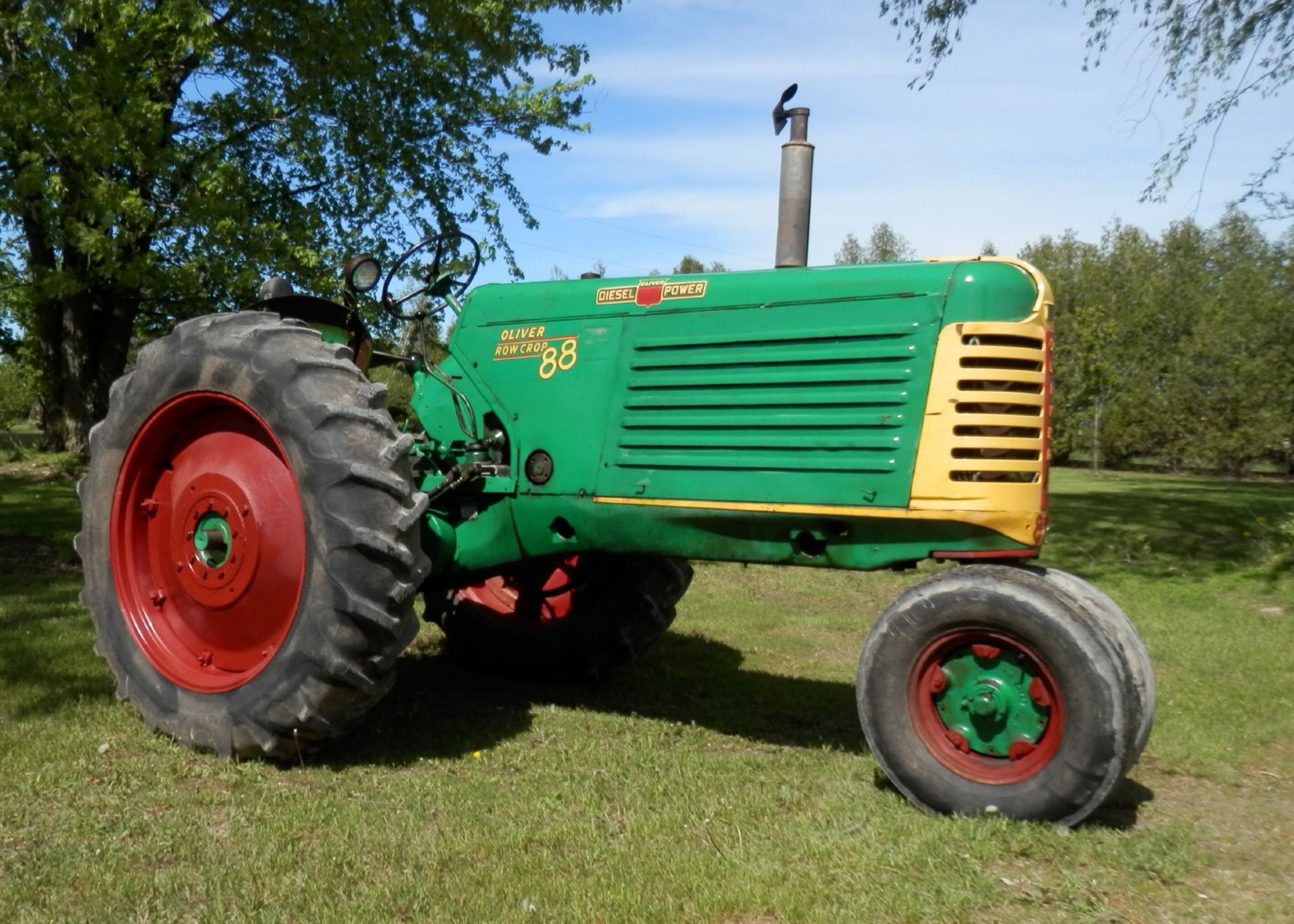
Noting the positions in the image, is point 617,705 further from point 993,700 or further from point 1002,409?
point 1002,409

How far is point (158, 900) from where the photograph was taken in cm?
327

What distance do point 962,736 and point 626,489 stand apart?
1556mm

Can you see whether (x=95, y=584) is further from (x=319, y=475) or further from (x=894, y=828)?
(x=894, y=828)

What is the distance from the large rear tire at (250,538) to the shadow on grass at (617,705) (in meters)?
0.49

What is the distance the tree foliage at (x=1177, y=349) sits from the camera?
25.9 metres

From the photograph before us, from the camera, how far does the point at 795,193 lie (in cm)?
489

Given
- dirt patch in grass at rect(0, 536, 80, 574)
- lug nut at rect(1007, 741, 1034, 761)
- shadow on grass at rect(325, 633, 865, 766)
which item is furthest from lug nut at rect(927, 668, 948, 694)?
dirt patch in grass at rect(0, 536, 80, 574)

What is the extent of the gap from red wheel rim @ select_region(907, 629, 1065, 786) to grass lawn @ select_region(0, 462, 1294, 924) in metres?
0.20

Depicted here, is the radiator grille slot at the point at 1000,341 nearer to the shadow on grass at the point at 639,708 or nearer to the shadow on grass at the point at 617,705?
the shadow on grass at the point at 639,708

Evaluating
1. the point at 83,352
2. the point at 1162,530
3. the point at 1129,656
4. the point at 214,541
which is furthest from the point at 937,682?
the point at 83,352

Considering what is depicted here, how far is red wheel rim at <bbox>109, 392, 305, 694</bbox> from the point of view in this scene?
4.64 m

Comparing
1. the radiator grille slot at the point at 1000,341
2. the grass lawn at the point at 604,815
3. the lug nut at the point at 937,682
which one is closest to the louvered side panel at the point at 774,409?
the radiator grille slot at the point at 1000,341

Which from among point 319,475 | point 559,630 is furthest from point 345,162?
point 319,475

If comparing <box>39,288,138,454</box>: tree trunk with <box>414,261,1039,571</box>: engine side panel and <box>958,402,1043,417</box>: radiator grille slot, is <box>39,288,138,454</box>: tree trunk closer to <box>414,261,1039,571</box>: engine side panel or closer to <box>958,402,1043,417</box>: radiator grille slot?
<box>414,261,1039,571</box>: engine side panel
